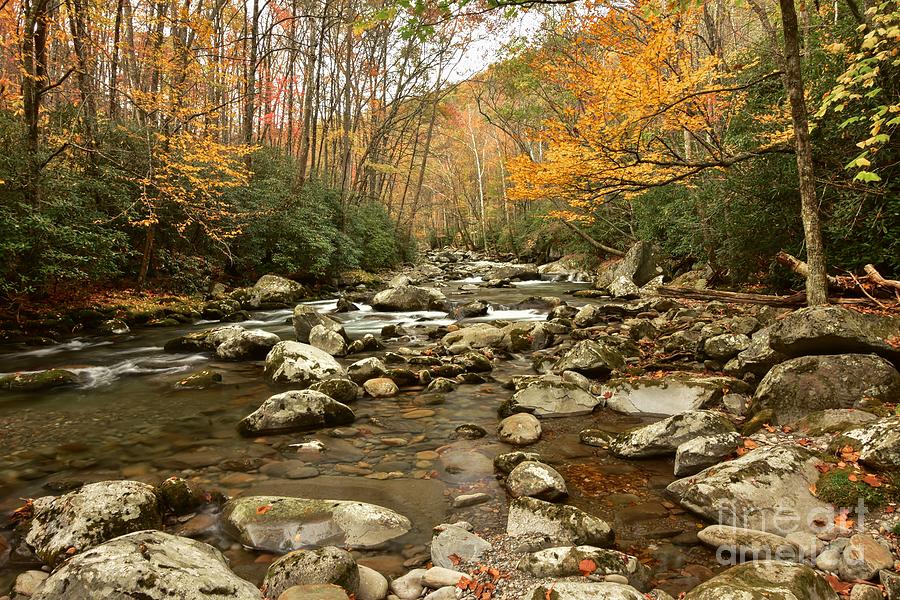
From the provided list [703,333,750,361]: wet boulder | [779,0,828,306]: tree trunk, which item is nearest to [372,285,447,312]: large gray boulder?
[703,333,750,361]: wet boulder

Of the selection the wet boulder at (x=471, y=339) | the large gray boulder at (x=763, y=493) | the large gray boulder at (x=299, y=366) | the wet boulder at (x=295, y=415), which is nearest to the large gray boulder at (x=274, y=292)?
the wet boulder at (x=471, y=339)

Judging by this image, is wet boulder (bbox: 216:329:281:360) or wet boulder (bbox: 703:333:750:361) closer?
wet boulder (bbox: 703:333:750:361)

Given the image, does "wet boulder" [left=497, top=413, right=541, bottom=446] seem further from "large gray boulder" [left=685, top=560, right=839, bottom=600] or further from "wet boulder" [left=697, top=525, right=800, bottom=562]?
"large gray boulder" [left=685, top=560, right=839, bottom=600]

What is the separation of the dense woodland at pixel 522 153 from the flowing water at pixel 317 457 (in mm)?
3491

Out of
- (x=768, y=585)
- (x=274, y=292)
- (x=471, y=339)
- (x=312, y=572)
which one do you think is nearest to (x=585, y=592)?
(x=768, y=585)

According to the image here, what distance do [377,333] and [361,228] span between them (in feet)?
38.2

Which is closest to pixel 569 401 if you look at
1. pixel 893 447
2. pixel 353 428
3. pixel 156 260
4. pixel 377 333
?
pixel 353 428

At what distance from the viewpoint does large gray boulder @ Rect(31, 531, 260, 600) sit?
82.2 inches

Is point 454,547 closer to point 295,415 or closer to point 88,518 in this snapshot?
point 88,518

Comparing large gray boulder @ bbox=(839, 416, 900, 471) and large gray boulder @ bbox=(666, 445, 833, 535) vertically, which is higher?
large gray boulder @ bbox=(839, 416, 900, 471)

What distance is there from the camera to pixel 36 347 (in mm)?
9094

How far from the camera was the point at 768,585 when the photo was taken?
2.15m

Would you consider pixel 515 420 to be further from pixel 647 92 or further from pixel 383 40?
pixel 383 40

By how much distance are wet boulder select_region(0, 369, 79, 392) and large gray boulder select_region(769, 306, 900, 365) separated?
9672 millimetres
